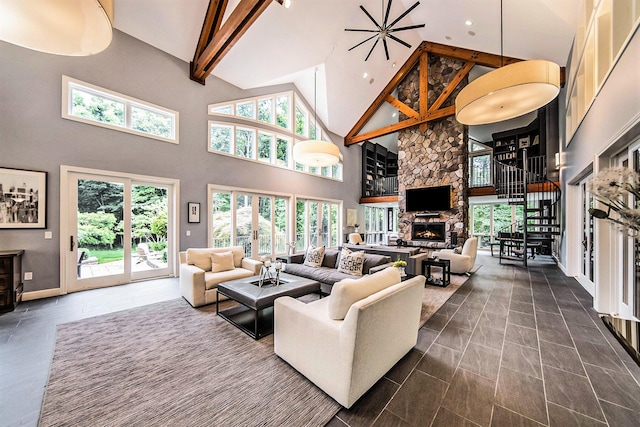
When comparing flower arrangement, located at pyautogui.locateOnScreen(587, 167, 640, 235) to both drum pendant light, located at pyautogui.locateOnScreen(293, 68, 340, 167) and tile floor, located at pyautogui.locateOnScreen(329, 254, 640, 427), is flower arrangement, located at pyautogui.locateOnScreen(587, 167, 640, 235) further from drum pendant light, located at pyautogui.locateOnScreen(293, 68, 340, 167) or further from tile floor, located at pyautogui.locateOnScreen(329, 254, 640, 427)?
drum pendant light, located at pyautogui.locateOnScreen(293, 68, 340, 167)

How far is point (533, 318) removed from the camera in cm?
326

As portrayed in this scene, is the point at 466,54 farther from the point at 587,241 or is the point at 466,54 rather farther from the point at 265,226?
the point at 265,226

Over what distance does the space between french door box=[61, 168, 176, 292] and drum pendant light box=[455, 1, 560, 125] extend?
5.89 metres

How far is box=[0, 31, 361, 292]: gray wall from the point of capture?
149 inches

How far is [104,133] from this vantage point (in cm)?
455

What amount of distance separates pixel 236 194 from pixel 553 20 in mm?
7637

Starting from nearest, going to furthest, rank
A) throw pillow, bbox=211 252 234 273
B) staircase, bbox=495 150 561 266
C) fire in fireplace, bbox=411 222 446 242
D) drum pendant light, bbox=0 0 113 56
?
drum pendant light, bbox=0 0 113 56 < throw pillow, bbox=211 252 234 273 < staircase, bbox=495 150 561 266 < fire in fireplace, bbox=411 222 446 242

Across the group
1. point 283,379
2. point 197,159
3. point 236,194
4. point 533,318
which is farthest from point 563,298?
point 197,159

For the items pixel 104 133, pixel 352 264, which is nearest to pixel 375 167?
pixel 352 264

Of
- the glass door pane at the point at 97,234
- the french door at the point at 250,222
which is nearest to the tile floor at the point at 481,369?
the glass door pane at the point at 97,234

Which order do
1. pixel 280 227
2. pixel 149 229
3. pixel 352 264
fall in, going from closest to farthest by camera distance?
pixel 352 264 → pixel 149 229 → pixel 280 227

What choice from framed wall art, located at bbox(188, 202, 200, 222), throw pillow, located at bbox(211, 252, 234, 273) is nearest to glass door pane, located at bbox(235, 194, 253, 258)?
framed wall art, located at bbox(188, 202, 200, 222)

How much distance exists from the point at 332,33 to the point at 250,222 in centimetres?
540

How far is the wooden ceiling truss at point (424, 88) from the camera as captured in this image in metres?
7.28
